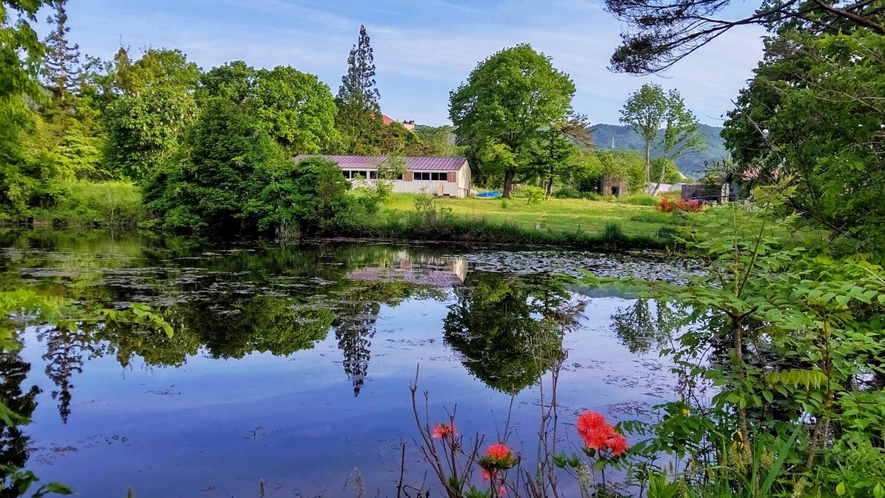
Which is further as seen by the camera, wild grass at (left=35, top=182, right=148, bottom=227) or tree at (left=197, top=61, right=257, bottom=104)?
tree at (left=197, top=61, right=257, bottom=104)

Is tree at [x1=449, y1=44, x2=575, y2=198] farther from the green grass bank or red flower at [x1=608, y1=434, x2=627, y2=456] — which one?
red flower at [x1=608, y1=434, x2=627, y2=456]

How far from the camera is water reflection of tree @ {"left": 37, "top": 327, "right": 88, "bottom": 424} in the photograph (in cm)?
470

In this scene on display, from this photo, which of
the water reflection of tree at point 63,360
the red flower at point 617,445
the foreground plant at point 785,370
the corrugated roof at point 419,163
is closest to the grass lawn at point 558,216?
the corrugated roof at point 419,163

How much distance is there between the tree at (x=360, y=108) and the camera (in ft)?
146

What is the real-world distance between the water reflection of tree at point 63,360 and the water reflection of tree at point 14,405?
0.19 meters

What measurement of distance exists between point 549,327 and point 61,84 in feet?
123

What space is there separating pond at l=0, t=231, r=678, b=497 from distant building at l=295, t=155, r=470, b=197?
24127mm

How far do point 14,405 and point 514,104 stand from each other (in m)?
31.2

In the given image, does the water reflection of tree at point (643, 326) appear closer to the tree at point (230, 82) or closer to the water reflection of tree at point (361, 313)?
the water reflection of tree at point (361, 313)

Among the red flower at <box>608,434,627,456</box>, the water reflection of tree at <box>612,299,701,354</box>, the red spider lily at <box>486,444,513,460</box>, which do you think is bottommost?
the water reflection of tree at <box>612,299,701,354</box>

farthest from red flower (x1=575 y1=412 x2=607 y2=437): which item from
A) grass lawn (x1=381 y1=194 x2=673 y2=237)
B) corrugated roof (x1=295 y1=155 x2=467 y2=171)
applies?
corrugated roof (x1=295 y1=155 x2=467 y2=171)

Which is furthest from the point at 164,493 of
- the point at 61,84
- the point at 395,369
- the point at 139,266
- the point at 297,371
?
the point at 61,84

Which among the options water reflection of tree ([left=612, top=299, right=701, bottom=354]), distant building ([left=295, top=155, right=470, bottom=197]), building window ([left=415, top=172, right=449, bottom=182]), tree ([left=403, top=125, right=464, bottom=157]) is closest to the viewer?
water reflection of tree ([left=612, top=299, right=701, bottom=354])

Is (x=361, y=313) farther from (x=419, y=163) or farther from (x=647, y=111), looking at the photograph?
(x=647, y=111)
